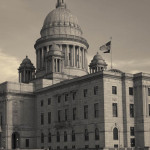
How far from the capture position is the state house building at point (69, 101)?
87375 millimetres

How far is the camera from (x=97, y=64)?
125938 mm

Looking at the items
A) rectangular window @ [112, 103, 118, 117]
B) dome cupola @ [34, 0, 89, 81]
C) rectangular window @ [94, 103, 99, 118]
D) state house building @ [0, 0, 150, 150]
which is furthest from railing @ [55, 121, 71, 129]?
dome cupola @ [34, 0, 89, 81]

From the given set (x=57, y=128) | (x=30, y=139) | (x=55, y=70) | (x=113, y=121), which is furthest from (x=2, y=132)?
(x=113, y=121)

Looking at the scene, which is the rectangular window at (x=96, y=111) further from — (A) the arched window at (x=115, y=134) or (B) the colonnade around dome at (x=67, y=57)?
(B) the colonnade around dome at (x=67, y=57)

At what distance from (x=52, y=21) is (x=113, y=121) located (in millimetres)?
55785

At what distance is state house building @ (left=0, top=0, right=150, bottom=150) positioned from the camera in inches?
3440

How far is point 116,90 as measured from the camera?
88.7 metres

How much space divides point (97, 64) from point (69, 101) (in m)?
32.8

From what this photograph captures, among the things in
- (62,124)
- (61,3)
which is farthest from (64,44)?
(62,124)

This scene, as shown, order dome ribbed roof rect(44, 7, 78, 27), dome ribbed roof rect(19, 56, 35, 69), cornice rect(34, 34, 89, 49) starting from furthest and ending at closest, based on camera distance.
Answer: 1. dome ribbed roof rect(44, 7, 78, 27)
2. dome ribbed roof rect(19, 56, 35, 69)
3. cornice rect(34, 34, 89, 49)

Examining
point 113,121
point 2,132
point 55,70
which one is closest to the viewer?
point 113,121

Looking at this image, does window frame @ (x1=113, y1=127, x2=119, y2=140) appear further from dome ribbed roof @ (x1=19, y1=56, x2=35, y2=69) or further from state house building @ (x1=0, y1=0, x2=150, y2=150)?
dome ribbed roof @ (x1=19, y1=56, x2=35, y2=69)

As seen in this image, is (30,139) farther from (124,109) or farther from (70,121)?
(124,109)

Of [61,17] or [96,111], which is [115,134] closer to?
[96,111]
